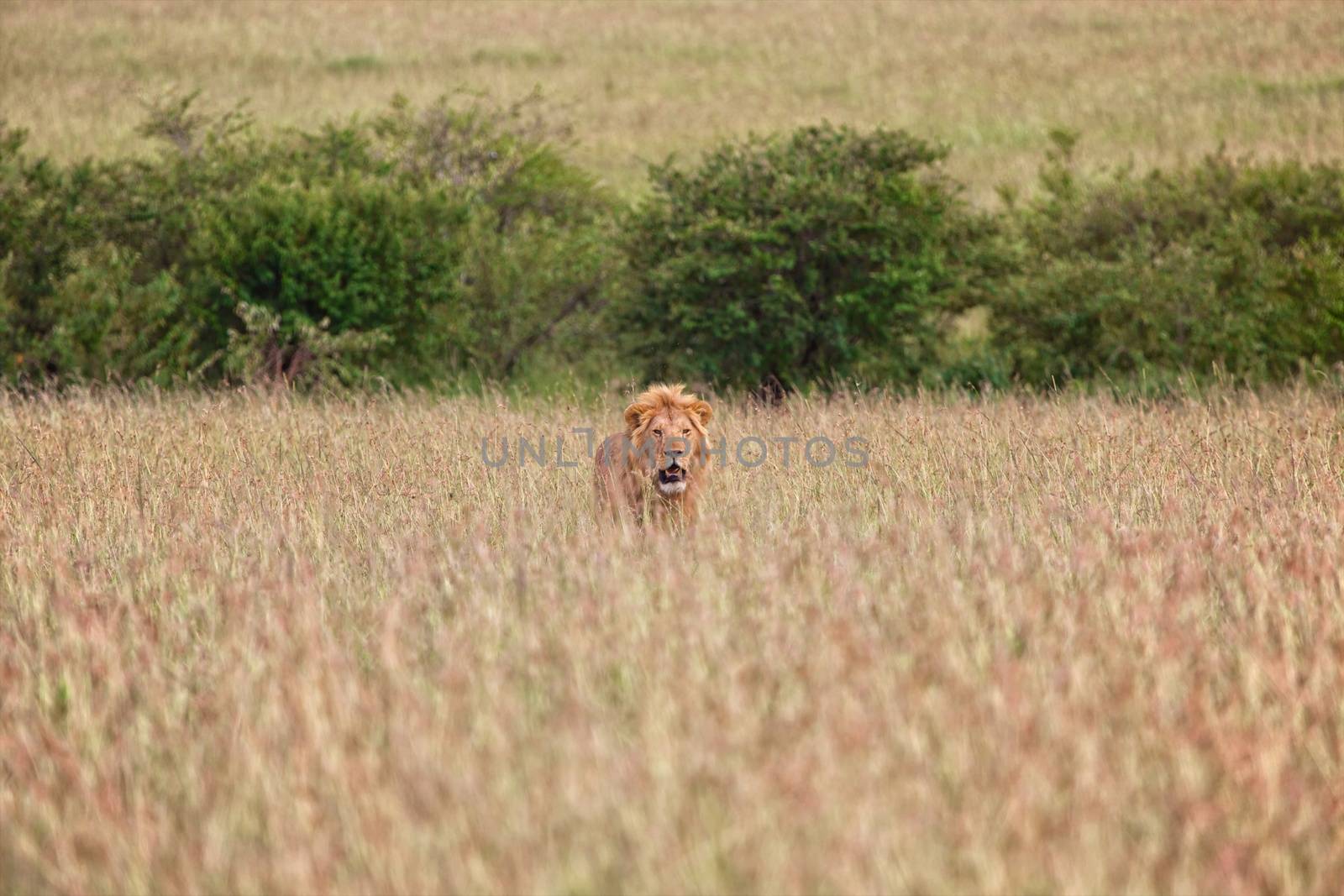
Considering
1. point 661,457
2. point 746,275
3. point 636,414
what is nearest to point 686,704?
point 661,457

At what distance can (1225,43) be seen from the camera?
45375mm

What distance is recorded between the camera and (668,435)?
23.9 feet

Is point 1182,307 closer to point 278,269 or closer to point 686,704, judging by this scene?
point 278,269

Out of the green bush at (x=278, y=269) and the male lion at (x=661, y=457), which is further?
the green bush at (x=278, y=269)

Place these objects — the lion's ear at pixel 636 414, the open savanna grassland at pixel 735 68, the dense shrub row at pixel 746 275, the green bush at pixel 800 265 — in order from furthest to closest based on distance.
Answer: the open savanna grassland at pixel 735 68
the dense shrub row at pixel 746 275
the green bush at pixel 800 265
the lion's ear at pixel 636 414

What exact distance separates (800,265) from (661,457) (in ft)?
32.9

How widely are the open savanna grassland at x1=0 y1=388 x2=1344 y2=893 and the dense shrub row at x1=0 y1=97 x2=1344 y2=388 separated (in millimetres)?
10090

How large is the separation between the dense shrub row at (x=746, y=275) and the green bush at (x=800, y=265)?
3 centimetres

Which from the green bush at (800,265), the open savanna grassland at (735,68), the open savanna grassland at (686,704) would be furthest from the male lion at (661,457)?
the open savanna grassland at (735,68)

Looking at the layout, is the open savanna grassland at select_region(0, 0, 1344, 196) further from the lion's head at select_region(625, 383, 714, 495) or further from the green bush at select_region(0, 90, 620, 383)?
the lion's head at select_region(625, 383, 714, 495)

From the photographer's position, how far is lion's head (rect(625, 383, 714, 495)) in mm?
7230

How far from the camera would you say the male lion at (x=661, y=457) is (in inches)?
285

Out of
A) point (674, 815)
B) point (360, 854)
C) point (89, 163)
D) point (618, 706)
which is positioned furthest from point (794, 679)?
point (89, 163)

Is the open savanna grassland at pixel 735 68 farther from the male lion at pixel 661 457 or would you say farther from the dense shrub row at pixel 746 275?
the male lion at pixel 661 457
